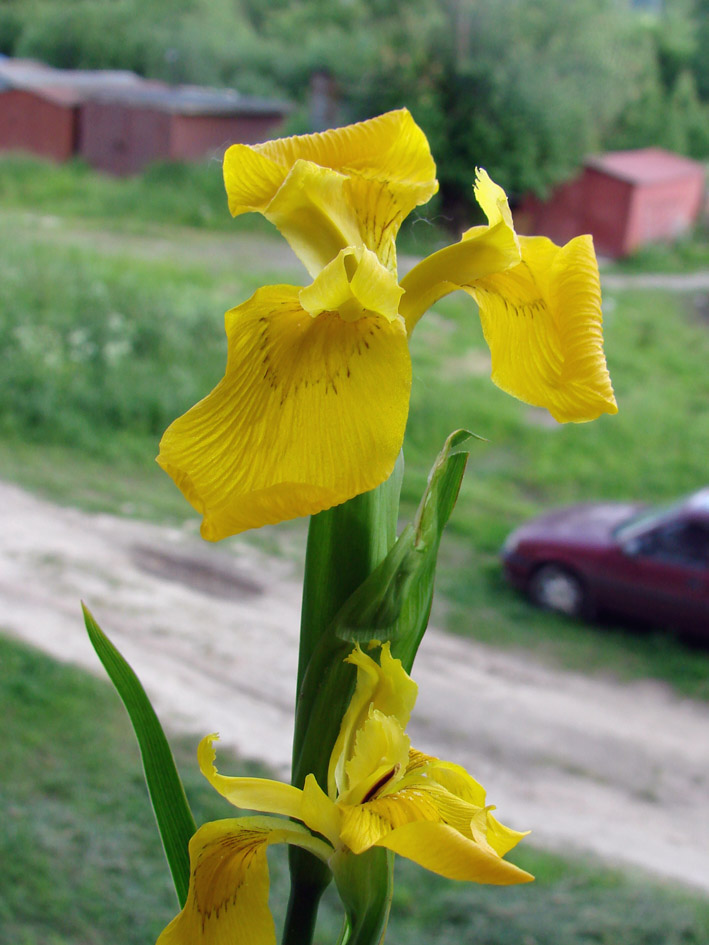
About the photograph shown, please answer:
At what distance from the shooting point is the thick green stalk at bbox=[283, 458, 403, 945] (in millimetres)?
355

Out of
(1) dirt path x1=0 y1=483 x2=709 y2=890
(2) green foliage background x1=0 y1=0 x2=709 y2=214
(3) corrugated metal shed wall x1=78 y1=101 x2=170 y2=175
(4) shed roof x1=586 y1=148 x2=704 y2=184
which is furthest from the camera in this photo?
(4) shed roof x1=586 y1=148 x2=704 y2=184

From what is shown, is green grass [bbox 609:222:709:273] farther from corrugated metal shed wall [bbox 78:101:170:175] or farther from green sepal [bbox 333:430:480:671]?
green sepal [bbox 333:430:480:671]

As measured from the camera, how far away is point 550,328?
1.11 ft

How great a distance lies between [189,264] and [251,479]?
5401 millimetres

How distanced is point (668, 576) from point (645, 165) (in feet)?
16.0

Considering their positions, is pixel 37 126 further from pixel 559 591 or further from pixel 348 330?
pixel 348 330

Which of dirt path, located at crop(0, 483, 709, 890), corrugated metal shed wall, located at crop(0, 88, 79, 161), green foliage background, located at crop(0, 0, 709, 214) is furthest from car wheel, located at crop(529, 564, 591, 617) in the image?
corrugated metal shed wall, located at crop(0, 88, 79, 161)

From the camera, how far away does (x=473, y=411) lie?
4672mm

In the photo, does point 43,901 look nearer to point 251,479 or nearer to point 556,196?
point 251,479

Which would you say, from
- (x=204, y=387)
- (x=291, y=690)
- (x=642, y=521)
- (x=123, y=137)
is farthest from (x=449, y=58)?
(x=291, y=690)

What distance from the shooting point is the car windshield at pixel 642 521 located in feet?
10.5

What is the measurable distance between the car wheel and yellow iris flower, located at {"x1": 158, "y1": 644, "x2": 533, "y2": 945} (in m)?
3.09

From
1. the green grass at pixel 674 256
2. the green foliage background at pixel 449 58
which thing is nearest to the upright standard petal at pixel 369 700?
the green foliage background at pixel 449 58

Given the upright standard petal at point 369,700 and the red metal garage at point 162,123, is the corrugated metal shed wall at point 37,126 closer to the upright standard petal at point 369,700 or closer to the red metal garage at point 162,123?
the red metal garage at point 162,123
